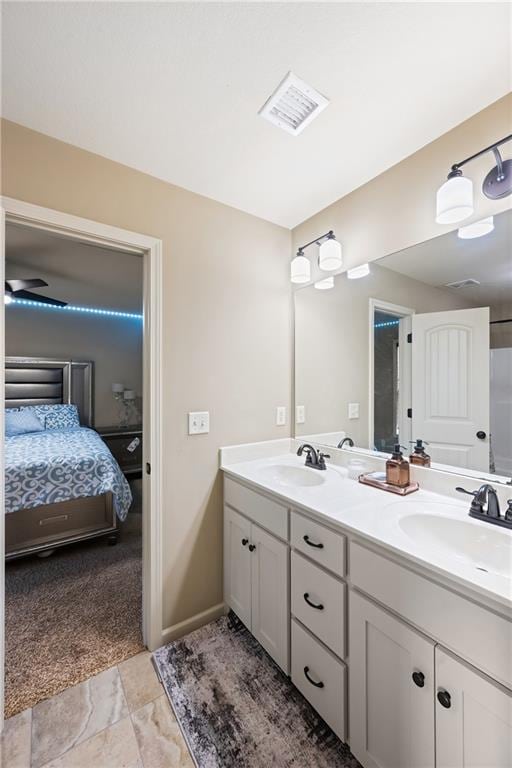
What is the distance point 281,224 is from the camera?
2.07 m

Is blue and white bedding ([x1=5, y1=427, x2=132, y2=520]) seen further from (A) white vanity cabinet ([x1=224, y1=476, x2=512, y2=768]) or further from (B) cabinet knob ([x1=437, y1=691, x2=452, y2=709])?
(B) cabinet knob ([x1=437, y1=691, x2=452, y2=709])

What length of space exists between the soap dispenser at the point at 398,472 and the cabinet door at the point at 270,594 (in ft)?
1.88

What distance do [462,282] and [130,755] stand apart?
7.37 ft

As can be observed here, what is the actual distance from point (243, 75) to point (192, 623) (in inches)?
98.2

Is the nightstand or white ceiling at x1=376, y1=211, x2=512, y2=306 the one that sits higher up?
white ceiling at x1=376, y1=211, x2=512, y2=306

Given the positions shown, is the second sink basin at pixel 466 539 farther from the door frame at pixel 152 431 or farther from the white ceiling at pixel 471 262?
the door frame at pixel 152 431

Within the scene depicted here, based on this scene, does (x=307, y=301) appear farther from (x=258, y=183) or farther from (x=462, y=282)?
(x=462, y=282)

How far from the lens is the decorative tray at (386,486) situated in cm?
137

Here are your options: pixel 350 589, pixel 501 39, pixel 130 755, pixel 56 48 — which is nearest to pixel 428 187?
pixel 501 39

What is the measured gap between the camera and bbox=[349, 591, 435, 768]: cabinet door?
33.6 inches

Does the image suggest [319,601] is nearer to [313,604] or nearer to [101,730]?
[313,604]

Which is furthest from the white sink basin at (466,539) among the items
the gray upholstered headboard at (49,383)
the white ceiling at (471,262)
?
the gray upholstered headboard at (49,383)

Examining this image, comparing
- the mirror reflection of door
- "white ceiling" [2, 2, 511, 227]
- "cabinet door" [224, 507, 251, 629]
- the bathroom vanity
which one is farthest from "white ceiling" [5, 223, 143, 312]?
the bathroom vanity

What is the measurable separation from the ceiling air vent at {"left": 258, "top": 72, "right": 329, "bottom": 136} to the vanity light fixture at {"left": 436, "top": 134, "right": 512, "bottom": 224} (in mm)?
573
